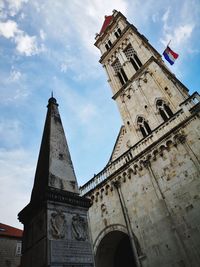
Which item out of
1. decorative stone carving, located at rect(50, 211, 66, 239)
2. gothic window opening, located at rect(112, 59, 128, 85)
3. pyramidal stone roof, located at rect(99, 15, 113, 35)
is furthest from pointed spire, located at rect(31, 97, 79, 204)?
pyramidal stone roof, located at rect(99, 15, 113, 35)

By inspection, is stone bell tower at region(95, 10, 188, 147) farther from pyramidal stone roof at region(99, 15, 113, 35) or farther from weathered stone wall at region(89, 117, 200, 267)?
weathered stone wall at region(89, 117, 200, 267)

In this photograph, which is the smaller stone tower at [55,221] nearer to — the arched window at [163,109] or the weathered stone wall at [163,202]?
the weathered stone wall at [163,202]

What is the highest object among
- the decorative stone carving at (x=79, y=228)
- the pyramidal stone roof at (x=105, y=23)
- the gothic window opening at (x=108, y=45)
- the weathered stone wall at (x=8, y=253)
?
the pyramidal stone roof at (x=105, y=23)

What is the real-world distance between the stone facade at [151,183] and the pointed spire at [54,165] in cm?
699

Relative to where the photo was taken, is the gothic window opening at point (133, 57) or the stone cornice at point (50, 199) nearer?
the stone cornice at point (50, 199)

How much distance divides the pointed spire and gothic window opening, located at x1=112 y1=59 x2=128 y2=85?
52.0ft

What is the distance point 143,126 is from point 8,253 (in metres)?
18.7

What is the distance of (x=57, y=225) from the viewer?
3551 mm

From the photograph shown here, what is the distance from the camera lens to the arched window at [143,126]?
611 inches

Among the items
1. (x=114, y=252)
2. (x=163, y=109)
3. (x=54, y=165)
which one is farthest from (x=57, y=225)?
(x=163, y=109)

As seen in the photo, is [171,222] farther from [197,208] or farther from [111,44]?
[111,44]

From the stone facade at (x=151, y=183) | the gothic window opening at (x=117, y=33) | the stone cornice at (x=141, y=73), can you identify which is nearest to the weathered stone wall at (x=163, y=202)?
the stone facade at (x=151, y=183)

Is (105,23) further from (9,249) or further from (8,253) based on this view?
(8,253)

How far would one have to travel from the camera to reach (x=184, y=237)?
880 centimetres
